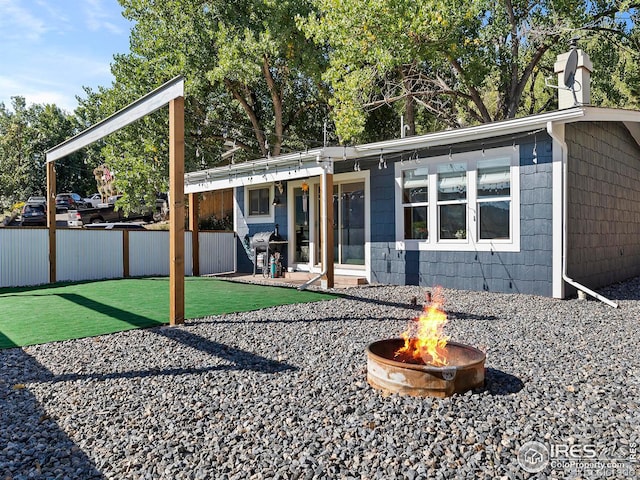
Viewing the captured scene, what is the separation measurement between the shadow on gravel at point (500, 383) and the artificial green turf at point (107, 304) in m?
3.77

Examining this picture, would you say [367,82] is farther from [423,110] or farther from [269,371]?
[269,371]

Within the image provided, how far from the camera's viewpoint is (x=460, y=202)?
26.4ft

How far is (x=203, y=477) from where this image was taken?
84.8 inches

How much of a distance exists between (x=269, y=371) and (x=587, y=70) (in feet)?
25.7

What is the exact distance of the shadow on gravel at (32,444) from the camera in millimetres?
2242

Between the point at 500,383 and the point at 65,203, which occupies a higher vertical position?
the point at 65,203

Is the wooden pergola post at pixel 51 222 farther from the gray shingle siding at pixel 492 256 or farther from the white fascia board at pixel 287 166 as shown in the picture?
the gray shingle siding at pixel 492 256

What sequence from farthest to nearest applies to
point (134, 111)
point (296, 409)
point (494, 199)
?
point (494, 199)
point (134, 111)
point (296, 409)

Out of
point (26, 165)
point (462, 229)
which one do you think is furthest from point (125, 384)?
point (26, 165)

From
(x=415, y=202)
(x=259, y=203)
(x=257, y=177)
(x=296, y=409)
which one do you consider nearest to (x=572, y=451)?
(x=296, y=409)

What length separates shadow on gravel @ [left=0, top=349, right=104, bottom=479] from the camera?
2.24 m

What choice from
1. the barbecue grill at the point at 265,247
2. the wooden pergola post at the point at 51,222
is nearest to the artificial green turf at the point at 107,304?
the wooden pergola post at the point at 51,222

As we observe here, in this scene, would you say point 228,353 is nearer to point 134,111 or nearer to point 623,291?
point 134,111

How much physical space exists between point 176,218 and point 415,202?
470cm
